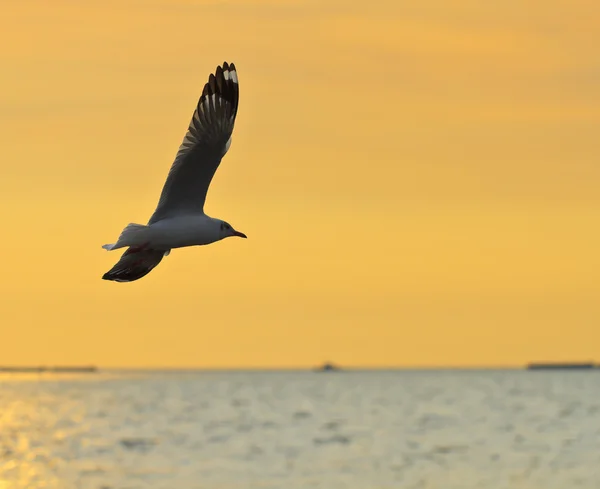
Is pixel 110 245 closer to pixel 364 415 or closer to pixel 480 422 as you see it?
pixel 480 422

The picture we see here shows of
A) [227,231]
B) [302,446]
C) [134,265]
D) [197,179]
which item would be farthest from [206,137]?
[302,446]

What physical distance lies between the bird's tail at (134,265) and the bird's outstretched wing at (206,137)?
3.82 ft

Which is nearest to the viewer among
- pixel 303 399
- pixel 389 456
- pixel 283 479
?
pixel 283 479

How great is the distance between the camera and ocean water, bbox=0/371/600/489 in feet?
268

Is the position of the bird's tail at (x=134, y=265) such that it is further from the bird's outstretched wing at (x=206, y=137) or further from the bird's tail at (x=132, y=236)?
the bird's tail at (x=132, y=236)

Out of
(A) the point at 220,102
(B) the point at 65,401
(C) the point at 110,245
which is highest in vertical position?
(A) the point at 220,102

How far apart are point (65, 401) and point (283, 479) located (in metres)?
114

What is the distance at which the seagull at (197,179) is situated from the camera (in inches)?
1205

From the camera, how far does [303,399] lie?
7495 inches

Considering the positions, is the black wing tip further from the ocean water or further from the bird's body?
the ocean water

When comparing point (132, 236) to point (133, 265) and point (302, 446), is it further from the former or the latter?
point (302, 446)

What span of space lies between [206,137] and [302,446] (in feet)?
241

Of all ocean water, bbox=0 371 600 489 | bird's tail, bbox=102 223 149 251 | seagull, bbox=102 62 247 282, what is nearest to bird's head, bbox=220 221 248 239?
seagull, bbox=102 62 247 282

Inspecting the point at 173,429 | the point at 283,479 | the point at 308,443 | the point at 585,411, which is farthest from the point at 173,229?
the point at 585,411
